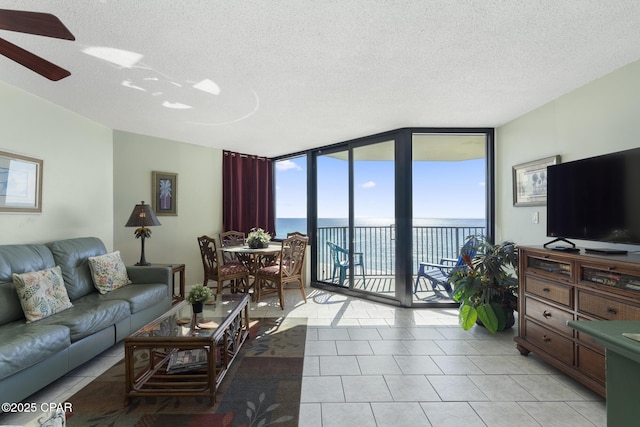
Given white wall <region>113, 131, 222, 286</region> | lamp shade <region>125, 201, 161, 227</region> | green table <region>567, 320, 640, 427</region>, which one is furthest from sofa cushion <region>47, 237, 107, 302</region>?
green table <region>567, 320, 640, 427</region>

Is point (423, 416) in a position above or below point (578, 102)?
below

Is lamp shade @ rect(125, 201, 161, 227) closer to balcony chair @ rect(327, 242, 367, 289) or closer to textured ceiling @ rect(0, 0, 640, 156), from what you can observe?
textured ceiling @ rect(0, 0, 640, 156)

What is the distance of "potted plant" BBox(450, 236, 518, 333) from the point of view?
117 inches

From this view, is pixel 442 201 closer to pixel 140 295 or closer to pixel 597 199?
pixel 597 199

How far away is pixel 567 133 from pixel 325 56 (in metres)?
2.40

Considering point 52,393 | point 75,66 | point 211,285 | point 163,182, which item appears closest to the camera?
point 52,393

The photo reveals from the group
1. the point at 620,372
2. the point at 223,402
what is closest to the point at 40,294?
the point at 223,402

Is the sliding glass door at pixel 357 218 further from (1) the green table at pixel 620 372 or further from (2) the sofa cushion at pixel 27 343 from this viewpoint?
(2) the sofa cushion at pixel 27 343

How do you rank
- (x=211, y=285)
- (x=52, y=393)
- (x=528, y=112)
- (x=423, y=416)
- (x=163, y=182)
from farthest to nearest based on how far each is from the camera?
(x=211, y=285) → (x=163, y=182) → (x=528, y=112) → (x=52, y=393) → (x=423, y=416)

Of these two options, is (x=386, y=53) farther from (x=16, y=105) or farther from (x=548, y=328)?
(x=16, y=105)

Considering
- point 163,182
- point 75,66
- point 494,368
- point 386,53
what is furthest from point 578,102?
point 163,182

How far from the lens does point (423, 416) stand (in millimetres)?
1766

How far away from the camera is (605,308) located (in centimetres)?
185

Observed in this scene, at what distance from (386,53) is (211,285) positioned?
435cm
